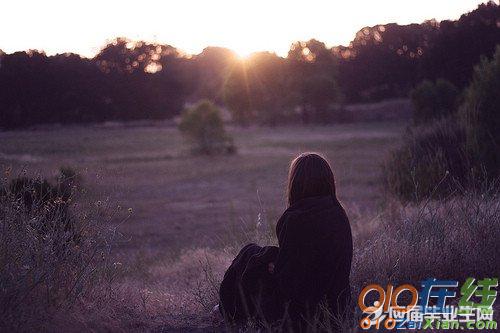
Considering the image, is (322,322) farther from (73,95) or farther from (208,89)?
(208,89)

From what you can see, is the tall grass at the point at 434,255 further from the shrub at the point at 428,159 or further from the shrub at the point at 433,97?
the shrub at the point at 433,97

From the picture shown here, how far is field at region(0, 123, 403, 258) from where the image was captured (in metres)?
7.12

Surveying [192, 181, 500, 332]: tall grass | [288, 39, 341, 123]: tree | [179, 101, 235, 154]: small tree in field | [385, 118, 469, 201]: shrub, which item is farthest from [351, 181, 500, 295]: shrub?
[288, 39, 341, 123]: tree

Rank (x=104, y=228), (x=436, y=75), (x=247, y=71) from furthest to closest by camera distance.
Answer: (x=247, y=71), (x=436, y=75), (x=104, y=228)

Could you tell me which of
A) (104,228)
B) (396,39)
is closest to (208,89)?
(396,39)

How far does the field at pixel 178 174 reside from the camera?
23.4ft

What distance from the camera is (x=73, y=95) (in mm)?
10844

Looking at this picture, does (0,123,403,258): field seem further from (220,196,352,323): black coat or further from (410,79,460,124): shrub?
(410,79,460,124): shrub

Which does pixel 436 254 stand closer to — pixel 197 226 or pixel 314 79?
pixel 197 226

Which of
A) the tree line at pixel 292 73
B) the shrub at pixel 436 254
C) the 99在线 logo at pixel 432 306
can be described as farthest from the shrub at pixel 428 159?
the tree line at pixel 292 73

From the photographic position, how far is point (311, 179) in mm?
3568

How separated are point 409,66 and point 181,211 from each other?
4124 centimetres

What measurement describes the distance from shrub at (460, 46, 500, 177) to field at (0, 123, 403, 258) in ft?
8.91

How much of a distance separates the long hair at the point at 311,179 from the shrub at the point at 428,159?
6415 mm
